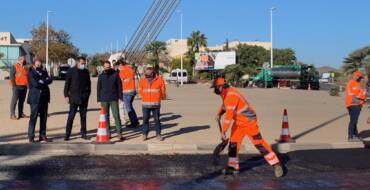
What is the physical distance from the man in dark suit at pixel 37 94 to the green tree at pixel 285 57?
329ft

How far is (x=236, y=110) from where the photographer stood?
26.6ft

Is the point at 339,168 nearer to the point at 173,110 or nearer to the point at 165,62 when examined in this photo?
the point at 173,110

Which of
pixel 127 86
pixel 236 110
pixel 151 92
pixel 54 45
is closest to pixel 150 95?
Result: pixel 151 92

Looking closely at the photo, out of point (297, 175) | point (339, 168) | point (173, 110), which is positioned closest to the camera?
point (297, 175)

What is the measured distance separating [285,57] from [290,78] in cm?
5800

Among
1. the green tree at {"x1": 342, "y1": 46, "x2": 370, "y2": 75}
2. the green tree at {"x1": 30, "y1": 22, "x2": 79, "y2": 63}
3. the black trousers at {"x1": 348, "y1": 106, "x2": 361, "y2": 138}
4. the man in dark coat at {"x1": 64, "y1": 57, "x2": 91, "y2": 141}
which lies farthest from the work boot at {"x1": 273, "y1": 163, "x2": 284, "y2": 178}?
the green tree at {"x1": 30, "y1": 22, "x2": 79, "y2": 63}

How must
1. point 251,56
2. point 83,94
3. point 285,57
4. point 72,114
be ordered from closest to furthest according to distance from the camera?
point 72,114, point 83,94, point 251,56, point 285,57

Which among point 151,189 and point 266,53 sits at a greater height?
point 266,53

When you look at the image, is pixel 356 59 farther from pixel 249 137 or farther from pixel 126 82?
pixel 249 137

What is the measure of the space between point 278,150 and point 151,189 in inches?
193

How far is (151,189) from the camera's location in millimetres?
7340

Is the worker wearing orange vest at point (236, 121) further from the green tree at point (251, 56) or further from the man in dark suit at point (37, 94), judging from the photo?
the green tree at point (251, 56)

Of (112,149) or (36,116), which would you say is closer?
(112,149)

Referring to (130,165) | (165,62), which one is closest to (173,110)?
(130,165)
